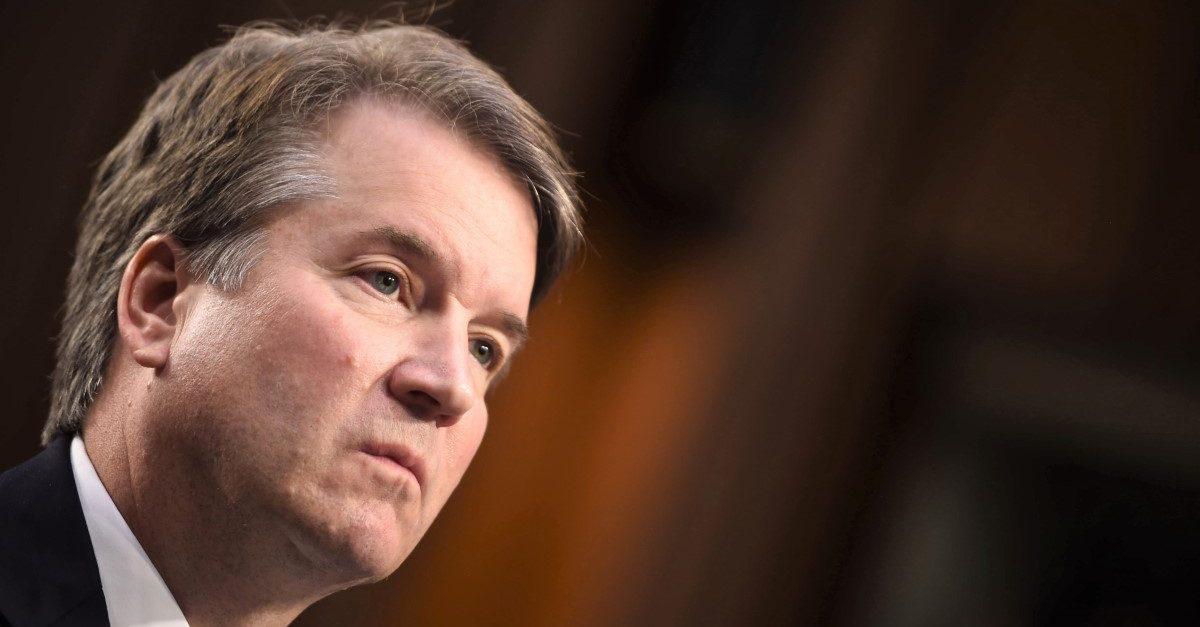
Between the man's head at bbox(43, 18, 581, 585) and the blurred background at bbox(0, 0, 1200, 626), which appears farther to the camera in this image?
the blurred background at bbox(0, 0, 1200, 626)

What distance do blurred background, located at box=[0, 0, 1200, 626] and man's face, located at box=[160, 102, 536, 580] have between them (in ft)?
0.74

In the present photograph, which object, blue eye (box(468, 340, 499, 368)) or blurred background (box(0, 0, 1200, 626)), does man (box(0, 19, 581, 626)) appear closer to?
blue eye (box(468, 340, 499, 368))

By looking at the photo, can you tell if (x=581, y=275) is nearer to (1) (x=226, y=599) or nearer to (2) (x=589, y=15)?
(2) (x=589, y=15)

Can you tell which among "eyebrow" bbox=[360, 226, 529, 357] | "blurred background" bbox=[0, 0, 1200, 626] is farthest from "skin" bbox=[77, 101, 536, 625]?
"blurred background" bbox=[0, 0, 1200, 626]

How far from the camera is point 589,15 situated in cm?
118

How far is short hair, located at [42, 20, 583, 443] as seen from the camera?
36.1 inches

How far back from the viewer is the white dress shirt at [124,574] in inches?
32.9

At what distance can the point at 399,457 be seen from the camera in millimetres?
864

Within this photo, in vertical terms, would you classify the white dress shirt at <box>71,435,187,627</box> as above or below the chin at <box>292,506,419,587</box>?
below

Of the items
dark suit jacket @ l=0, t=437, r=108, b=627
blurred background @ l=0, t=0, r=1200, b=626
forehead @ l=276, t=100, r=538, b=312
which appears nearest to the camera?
dark suit jacket @ l=0, t=437, r=108, b=627

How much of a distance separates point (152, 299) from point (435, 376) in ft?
0.86

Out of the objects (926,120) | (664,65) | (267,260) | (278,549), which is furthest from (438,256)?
(926,120)

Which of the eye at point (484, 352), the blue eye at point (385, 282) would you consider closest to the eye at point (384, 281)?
the blue eye at point (385, 282)

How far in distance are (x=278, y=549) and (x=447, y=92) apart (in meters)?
0.43
